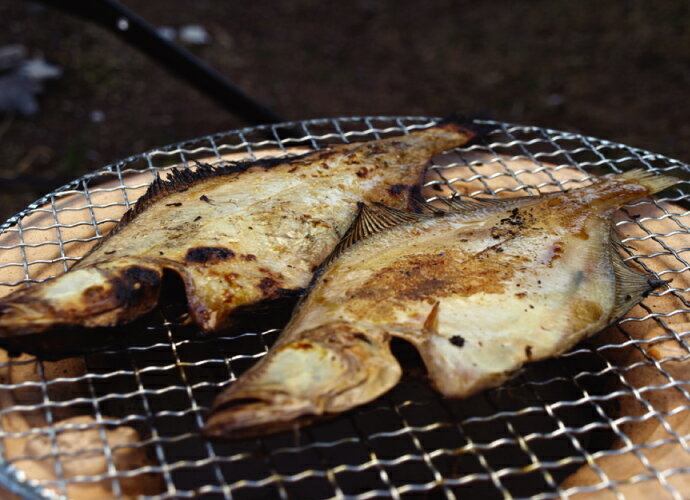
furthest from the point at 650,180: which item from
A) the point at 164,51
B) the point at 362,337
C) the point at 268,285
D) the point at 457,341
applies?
the point at 164,51

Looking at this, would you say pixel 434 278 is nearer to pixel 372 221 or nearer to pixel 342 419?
pixel 372 221

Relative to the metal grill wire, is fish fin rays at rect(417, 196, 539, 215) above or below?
above

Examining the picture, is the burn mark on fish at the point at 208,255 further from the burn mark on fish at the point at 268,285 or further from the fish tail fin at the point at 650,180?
the fish tail fin at the point at 650,180

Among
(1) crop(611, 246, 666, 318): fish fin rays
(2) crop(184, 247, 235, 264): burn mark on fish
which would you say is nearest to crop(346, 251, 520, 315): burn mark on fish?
(1) crop(611, 246, 666, 318): fish fin rays

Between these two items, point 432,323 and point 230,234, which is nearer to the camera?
point 432,323

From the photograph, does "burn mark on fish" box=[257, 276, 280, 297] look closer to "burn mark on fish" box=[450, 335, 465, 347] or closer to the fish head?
the fish head

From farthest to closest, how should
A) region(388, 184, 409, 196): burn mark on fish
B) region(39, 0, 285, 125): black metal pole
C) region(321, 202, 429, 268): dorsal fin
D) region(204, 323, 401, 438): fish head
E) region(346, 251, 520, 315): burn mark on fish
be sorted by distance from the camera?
1. region(39, 0, 285, 125): black metal pole
2. region(388, 184, 409, 196): burn mark on fish
3. region(321, 202, 429, 268): dorsal fin
4. region(346, 251, 520, 315): burn mark on fish
5. region(204, 323, 401, 438): fish head

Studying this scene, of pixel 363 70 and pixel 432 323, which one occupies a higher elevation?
pixel 432 323

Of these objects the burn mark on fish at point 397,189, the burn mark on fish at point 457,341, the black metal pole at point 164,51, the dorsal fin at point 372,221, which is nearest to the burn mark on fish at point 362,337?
the burn mark on fish at point 457,341
